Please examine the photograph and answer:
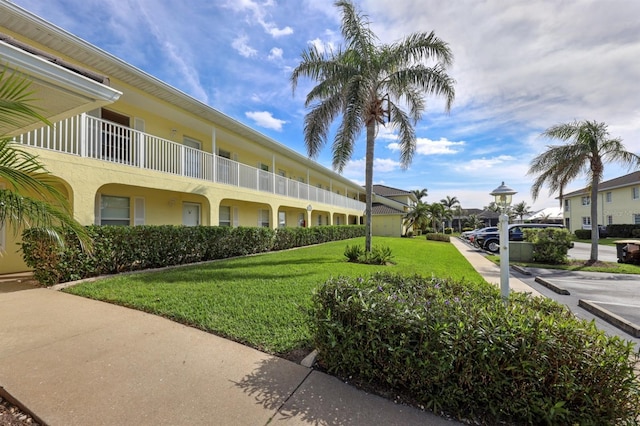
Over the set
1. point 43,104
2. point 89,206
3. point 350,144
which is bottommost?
point 89,206

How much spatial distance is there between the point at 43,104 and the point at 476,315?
6923 mm

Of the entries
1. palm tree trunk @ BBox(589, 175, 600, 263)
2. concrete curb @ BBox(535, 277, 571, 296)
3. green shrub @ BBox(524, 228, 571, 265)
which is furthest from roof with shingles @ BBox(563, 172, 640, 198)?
Answer: concrete curb @ BBox(535, 277, 571, 296)

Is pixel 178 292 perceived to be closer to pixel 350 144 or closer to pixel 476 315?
pixel 476 315

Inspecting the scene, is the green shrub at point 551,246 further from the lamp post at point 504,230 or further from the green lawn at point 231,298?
the lamp post at point 504,230

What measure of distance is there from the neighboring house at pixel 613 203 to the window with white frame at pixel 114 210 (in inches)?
1355

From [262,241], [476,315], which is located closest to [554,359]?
[476,315]

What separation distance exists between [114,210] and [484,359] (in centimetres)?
1198

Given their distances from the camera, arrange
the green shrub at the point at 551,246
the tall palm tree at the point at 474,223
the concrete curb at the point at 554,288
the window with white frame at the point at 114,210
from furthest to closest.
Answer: the tall palm tree at the point at 474,223
the green shrub at the point at 551,246
the window with white frame at the point at 114,210
the concrete curb at the point at 554,288

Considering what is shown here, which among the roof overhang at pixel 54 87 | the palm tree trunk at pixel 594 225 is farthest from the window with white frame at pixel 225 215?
the palm tree trunk at pixel 594 225

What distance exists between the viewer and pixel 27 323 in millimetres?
4340

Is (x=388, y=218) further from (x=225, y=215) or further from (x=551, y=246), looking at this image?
(x=225, y=215)

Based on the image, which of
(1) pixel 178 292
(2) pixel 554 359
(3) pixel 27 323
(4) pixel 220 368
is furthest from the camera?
(1) pixel 178 292

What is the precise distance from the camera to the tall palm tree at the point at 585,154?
13258mm

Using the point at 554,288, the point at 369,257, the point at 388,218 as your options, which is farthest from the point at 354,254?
the point at 388,218
